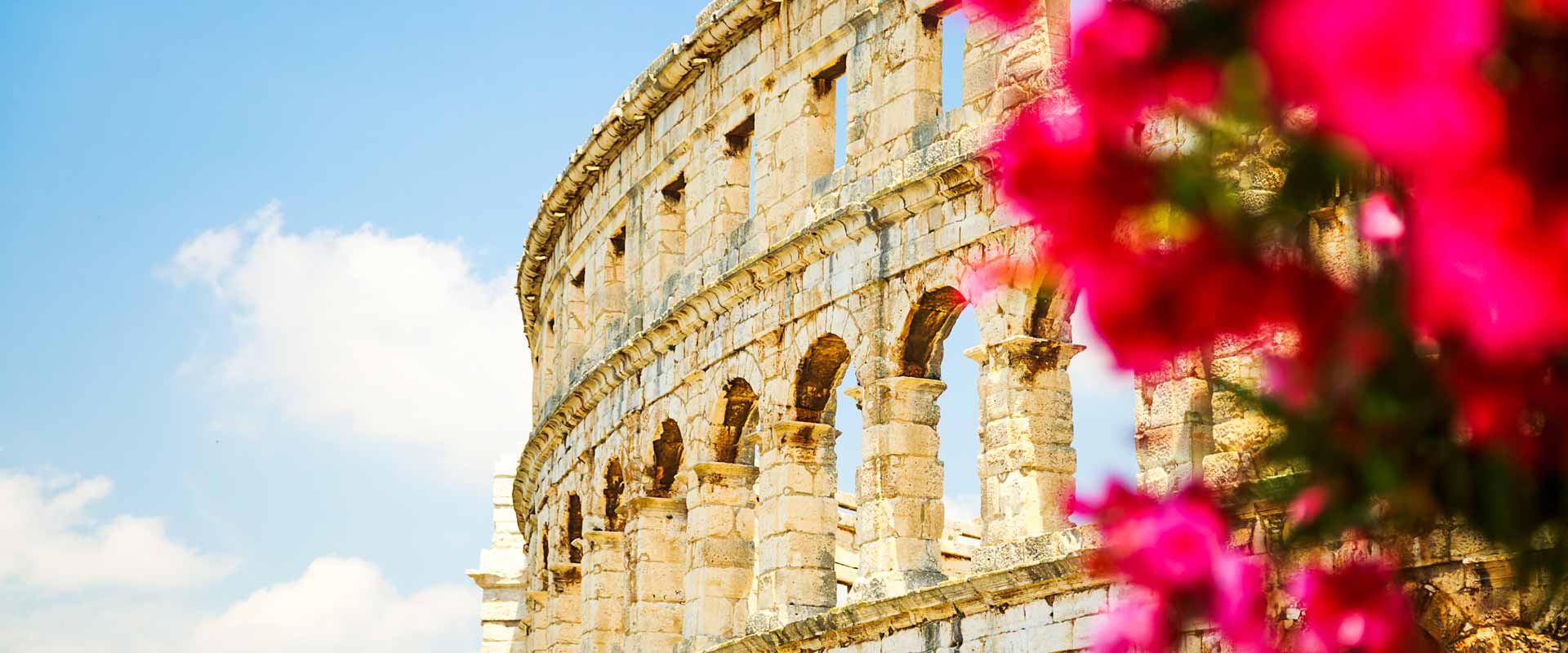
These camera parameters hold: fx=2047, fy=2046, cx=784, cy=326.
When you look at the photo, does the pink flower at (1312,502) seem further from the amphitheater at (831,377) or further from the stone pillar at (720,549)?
the stone pillar at (720,549)

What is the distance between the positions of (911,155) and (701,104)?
385cm

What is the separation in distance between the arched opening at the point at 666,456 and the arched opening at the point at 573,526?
10.9 feet

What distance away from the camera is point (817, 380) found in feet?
50.4

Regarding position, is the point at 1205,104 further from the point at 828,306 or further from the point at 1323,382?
the point at 828,306

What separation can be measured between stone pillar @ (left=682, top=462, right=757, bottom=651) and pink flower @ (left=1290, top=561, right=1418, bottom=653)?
45.2 feet

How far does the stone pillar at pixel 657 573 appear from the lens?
58.4ft

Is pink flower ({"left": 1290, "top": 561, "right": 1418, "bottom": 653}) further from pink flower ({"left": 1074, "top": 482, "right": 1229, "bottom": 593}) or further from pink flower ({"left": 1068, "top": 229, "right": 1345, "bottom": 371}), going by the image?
pink flower ({"left": 1068, "top": 229, "right": 1345, "bottom": 371})

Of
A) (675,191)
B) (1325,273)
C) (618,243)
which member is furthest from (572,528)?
(1325,273)

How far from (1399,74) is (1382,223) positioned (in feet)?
2.14

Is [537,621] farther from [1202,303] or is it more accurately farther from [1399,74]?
[1399,74]

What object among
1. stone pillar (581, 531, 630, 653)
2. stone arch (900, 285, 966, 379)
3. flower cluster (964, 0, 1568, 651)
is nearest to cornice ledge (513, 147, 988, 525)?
stone arch (900, 285, 966, 379)

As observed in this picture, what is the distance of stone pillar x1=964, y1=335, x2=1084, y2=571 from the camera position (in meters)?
12.6

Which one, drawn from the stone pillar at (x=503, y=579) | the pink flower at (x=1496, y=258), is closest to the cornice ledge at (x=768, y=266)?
the stone pillar at (x=503, y=579)

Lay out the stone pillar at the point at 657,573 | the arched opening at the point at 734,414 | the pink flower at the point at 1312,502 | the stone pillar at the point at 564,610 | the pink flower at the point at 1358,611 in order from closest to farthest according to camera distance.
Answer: the pink flower at the point at 1312,502
the pink flower at the point at 1358,611
the arched opening at the point at 734,414
the stone pillar at the point at 657,573
the stone pillar at the point at 564,610
